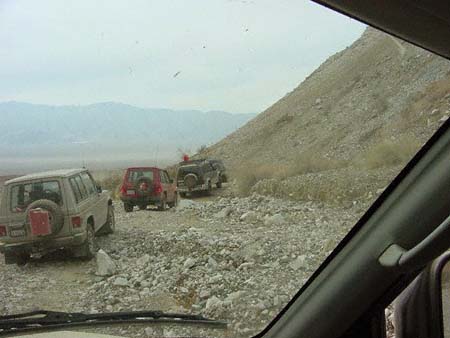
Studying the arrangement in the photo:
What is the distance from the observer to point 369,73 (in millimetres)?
2838

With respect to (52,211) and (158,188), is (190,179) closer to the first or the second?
(158,188)

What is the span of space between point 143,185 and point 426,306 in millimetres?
1269

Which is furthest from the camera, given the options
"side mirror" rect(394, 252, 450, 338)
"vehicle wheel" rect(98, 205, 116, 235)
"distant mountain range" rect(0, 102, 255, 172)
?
"vehicle wheel" rect(98, 205, 116, 235)

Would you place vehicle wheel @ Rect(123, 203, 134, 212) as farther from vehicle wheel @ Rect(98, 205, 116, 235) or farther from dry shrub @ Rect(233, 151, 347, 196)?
dry shrub @ Rect(233, 151, 347, 196)

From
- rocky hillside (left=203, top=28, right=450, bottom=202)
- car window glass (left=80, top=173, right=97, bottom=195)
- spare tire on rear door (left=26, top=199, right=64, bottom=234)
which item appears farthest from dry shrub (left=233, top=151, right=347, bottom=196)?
spare tire on rear door (left=26, top=199, right=64, bottom=234)

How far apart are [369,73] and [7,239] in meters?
1.63

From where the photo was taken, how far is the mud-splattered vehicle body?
2682mm

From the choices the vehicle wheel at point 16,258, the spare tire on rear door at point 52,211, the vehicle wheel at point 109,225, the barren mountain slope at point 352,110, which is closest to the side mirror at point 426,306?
the barren mountain slope at point 352,110

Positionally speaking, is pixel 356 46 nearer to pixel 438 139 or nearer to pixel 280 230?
pixel 438 139

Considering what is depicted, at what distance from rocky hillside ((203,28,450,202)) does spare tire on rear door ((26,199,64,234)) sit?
27.5 inches

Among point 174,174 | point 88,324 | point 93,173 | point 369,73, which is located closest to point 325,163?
point 369,73

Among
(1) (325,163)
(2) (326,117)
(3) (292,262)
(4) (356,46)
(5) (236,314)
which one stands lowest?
(5) (236,314)

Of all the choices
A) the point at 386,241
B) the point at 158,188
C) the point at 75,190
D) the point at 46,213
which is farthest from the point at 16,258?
the point at 386,241

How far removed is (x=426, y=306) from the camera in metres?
2.27
